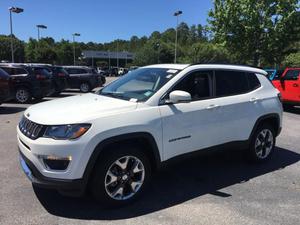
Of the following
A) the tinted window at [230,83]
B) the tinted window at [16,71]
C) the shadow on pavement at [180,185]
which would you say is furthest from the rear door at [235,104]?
the tinted window at [16,71]

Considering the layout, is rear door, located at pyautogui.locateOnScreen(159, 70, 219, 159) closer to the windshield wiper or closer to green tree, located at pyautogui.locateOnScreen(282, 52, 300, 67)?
the windshield wiper

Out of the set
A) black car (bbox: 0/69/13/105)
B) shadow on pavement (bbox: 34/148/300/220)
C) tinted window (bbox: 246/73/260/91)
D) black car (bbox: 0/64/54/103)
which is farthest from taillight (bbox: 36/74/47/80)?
tinted window (bbox: 246/73/260/91)

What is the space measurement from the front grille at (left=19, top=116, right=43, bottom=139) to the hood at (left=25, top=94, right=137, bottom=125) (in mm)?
51

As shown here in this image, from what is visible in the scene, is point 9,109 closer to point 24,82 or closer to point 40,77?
point 24,82

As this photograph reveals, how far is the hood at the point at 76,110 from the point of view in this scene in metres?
3.69

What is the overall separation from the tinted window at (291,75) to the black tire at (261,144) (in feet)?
24.0

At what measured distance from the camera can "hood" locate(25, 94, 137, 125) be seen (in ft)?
12.1

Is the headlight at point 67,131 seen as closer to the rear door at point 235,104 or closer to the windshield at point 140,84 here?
the windshield at point 140,84

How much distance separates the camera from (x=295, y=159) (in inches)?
251

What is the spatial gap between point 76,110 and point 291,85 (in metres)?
10.5

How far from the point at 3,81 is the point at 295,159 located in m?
8.67

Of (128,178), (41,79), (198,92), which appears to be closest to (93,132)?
(128,178)

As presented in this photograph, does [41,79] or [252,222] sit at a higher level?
[41,79]

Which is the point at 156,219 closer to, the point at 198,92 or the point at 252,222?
the point at 252,222
